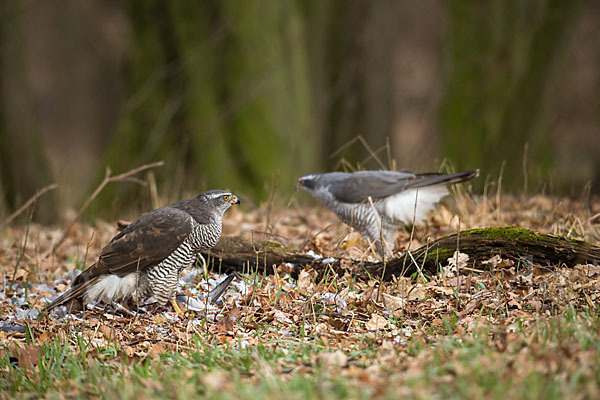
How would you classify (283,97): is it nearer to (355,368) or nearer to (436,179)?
(436,179)

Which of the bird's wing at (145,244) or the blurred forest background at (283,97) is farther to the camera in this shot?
the blurred forest background at (283,97)

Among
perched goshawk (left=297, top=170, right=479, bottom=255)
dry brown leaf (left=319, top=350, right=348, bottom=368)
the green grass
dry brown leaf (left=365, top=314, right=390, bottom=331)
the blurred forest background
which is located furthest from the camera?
the blurred forest background

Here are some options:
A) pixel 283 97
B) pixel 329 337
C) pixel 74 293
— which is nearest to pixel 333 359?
pixel 329 337

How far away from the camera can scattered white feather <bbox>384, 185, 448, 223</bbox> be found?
5.32 metres

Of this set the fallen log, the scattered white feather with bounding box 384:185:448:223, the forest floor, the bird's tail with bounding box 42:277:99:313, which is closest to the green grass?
the forest floor

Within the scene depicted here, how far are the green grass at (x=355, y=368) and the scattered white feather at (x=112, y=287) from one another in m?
0.60

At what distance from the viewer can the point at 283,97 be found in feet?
30.0

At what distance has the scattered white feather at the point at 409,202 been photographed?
5320 millimetres

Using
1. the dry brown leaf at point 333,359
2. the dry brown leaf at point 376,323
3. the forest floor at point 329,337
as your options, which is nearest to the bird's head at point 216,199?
the forest floor at point 329,337

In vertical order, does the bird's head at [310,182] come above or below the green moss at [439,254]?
above

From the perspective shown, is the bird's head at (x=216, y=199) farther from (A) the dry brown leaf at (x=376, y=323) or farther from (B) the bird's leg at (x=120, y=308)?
(A) the dry brown leaf at (x=376, y=323)

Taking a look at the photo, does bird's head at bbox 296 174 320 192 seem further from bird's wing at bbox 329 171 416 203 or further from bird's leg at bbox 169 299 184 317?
bird's leg at bbox 169 299 184 317

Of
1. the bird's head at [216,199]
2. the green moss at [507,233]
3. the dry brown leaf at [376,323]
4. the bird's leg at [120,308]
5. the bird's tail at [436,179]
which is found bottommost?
the bird's leg at [120,308]

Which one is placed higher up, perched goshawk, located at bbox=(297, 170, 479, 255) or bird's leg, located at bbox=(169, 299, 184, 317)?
perched goshawk, located at bbox=(297, 170, 479, 255)
